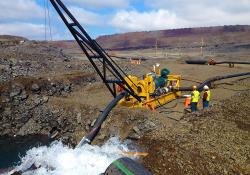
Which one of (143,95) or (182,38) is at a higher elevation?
(182,38)

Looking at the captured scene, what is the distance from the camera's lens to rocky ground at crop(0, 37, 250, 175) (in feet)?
44.4

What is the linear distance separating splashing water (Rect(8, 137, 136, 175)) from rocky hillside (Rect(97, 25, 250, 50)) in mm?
76474

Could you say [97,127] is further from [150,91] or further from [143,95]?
[150,91]

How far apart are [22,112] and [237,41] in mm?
78809

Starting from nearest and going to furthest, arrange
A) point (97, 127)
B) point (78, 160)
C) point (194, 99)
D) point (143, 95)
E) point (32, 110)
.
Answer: point (78, 160)
point (97, 127)
point (194, 99)
point (143, 95)
point (32, 110)

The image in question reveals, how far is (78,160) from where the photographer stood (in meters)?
14.6

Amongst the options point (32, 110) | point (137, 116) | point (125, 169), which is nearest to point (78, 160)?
point (125, 169)

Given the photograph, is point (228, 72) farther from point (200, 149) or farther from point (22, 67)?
point (200, 149)

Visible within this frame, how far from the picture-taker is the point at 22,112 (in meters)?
24.9

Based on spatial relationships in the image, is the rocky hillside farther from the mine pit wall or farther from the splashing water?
the splashing water

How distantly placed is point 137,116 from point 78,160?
453 centimetres

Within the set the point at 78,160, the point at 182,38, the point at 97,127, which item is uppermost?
the point at 182,38

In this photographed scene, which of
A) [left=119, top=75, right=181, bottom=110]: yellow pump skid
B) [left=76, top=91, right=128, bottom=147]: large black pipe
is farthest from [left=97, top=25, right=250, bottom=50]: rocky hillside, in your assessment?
[left=76, top=91, right=128, bottom=147]: large black pipe

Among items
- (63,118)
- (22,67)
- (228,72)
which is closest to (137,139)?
(63,118)
